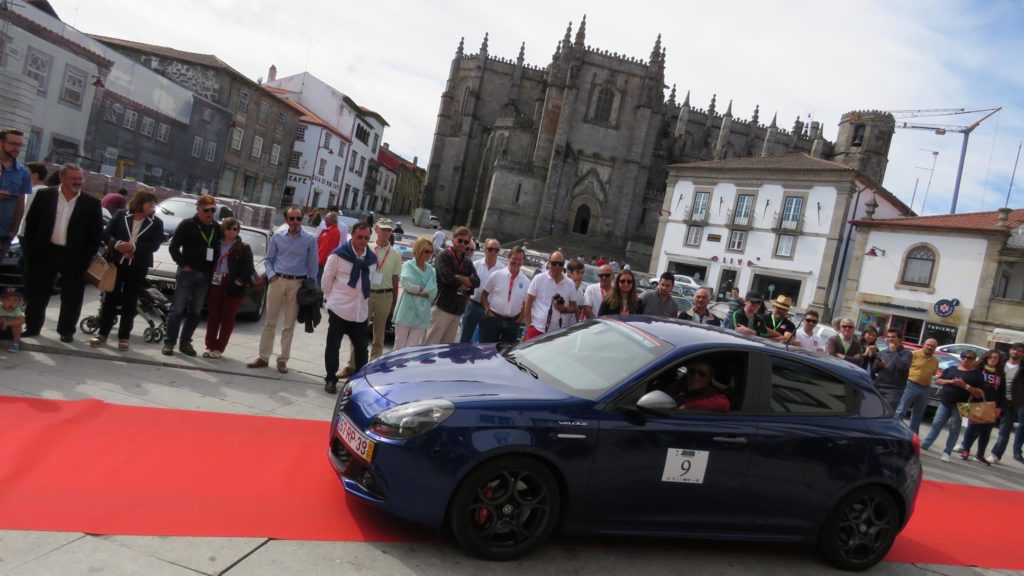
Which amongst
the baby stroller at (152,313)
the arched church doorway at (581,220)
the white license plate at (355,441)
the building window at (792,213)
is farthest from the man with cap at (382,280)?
the arched church doorway at (581,220)

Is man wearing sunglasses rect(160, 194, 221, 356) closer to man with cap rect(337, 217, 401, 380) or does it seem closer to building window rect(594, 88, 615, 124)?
man with cap rect(337, 217, 401, 380)

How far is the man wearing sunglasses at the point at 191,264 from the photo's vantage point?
7.14 metres

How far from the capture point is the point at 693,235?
43.8m

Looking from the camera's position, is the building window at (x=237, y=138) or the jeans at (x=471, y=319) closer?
the jeans at (x=471, y=319)

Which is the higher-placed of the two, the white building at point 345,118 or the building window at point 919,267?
the white building at point 345,118

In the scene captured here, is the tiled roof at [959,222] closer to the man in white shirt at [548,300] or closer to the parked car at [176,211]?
the man in white shirt at [548,300]

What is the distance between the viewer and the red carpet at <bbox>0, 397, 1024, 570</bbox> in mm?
3559

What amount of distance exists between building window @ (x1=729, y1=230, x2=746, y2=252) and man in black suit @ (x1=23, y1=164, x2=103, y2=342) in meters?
39.3

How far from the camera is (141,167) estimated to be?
34500mm

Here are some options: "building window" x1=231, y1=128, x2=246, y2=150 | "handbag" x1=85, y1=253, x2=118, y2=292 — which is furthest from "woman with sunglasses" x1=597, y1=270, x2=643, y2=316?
"building window" x1=231, y1=128, x2=246, y2=150

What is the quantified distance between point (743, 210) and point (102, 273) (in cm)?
4001

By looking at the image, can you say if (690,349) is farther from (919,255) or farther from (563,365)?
(919,255)

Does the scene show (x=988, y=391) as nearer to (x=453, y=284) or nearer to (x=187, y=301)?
(x=453, y=284)

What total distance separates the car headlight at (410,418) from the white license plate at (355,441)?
0.27 ft
